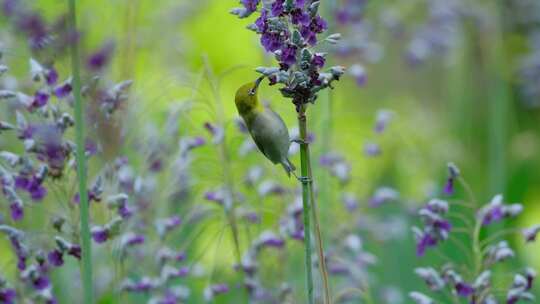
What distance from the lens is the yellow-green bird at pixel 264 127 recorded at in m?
1.65

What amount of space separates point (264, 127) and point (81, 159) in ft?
1.22

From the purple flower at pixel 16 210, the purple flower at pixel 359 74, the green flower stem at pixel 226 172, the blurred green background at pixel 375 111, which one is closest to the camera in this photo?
the purple flower at pixel 16 210

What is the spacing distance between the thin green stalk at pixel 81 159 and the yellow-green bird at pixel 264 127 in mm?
305

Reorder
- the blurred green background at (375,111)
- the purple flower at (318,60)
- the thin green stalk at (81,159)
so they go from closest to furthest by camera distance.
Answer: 1. the purple flower at (318,60)
2. the thin green stalk at (81,159)
3. the blurred green background at (375,111)

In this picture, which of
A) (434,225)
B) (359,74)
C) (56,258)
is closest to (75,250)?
(56,258)

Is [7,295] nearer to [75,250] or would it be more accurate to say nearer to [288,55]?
[75,250]

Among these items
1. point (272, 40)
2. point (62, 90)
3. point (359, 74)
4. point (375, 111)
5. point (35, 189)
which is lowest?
point (35, 189)

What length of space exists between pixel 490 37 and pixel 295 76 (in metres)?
3.15

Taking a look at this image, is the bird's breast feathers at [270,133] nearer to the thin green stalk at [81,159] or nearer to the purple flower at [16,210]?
the thin green stalk at [81,159]

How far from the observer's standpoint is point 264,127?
1646mm

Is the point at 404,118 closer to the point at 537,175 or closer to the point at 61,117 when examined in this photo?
the point at 537,175

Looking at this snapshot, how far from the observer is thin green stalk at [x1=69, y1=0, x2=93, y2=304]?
1.72 metres

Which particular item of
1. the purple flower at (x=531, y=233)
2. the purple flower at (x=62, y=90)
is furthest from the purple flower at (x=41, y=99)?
the purple flower at (x=531, y=233)

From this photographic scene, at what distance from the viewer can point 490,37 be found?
14.9ft
